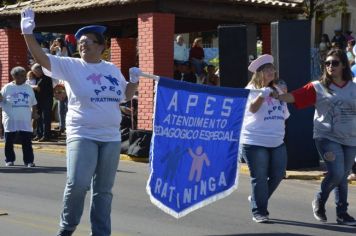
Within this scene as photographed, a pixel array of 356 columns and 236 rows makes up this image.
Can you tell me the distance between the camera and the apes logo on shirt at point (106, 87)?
6148 millimetres

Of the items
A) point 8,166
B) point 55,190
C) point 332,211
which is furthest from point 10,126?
point 332,211

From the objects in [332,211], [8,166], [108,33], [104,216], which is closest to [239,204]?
[332,211]

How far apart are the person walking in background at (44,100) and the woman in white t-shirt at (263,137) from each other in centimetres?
1073

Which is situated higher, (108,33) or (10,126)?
(108,33)

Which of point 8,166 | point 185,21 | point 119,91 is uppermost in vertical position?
point 185,21

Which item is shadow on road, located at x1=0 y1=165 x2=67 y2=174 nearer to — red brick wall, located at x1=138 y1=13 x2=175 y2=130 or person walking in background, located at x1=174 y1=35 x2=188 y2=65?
red brick wall, located at x1=138 y1=13 x2=175 y2=130

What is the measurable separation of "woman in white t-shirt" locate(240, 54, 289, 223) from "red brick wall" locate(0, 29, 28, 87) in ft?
41.7

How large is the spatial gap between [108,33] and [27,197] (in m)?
12.6

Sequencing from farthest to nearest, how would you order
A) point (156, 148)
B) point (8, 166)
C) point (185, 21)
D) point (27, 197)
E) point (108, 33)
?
point (108, 33) < point (185, 21) < point (8, 166) < point (27, 197) < point (156, 148)

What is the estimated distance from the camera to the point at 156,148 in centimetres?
672

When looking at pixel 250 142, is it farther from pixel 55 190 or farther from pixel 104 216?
pixel 55 190

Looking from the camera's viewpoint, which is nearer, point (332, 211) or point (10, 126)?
point (332, 211)

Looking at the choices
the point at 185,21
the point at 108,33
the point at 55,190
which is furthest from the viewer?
the point at 108,33

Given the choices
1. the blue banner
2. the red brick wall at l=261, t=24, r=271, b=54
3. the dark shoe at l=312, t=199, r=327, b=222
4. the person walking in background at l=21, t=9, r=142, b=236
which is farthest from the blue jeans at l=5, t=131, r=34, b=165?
the red brick wall at l=261, t=24, r=271, b=54
